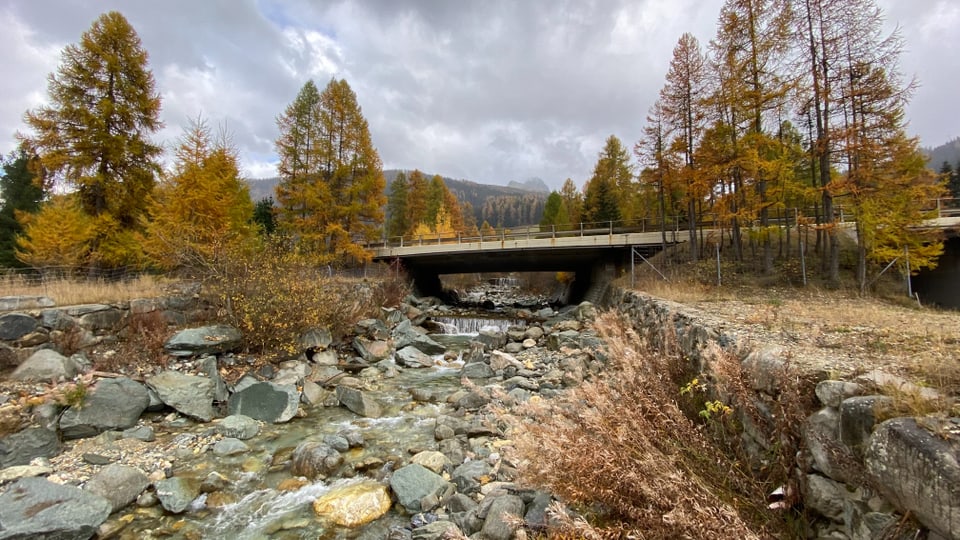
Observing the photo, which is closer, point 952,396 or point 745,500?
point 952,396

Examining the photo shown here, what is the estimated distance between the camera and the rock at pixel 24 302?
8672mm

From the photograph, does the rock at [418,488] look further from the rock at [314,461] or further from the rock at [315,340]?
the rock at [315,340]

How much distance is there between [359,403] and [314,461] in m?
2.49

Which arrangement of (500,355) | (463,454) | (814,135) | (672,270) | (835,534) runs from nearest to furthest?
(835,534) < (463,454) < (500,355) < (814,135) < (672,270)

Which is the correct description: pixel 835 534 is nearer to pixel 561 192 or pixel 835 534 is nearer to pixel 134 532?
pixel 134 532

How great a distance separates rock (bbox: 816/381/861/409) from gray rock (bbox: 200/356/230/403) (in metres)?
10.0

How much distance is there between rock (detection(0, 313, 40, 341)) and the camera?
8023 mm

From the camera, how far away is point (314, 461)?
582cm

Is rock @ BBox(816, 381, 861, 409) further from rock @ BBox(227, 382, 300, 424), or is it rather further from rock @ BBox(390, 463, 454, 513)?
rock @ BBox(227, 382, 300, 424)

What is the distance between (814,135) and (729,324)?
1581 centimetres

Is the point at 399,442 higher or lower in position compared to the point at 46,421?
lower

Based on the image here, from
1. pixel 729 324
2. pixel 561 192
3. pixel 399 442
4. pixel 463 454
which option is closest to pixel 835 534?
pixel 729 324

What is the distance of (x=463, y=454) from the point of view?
6.01 meters

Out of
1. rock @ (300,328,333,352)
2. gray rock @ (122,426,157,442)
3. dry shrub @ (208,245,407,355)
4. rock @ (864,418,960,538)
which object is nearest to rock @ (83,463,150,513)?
gray rock @ (122,426,157,442)
